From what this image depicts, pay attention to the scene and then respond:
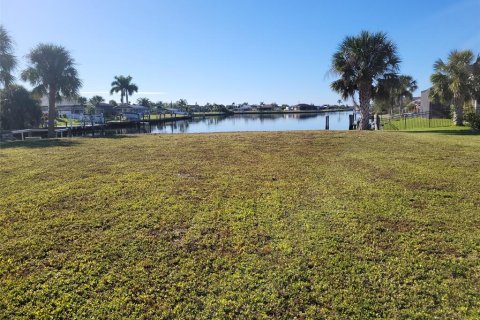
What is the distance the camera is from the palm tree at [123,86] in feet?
227

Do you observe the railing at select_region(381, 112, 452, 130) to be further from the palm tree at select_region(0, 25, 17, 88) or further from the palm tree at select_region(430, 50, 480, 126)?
the palm tree at select_region(0, 25, 17, 88)

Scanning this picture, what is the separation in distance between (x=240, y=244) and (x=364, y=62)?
16.6 meters

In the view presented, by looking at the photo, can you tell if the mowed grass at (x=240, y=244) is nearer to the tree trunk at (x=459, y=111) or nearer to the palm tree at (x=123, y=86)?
the tree trunk at (x=459, y=111)

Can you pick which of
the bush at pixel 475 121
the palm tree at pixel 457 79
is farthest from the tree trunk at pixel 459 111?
the bush at pixel 475 121

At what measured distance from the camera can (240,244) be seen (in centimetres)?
324

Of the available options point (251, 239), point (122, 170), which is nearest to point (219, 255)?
point (251, 239)

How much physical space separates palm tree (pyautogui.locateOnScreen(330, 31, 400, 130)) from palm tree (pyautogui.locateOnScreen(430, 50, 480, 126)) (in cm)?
450

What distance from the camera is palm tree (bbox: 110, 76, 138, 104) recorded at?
6931 centimetres

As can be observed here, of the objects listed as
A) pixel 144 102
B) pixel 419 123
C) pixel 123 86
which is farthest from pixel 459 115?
pixel 144 102

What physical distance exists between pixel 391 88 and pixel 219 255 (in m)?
17.5

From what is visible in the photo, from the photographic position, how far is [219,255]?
303 cm

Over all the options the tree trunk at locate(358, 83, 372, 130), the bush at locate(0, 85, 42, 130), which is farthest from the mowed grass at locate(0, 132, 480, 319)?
the bush at locate(0, 85, 42, 130)

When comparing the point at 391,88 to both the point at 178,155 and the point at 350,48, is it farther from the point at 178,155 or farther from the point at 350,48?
the point at 178,155

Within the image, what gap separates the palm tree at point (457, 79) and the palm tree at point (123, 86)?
63.6 m
